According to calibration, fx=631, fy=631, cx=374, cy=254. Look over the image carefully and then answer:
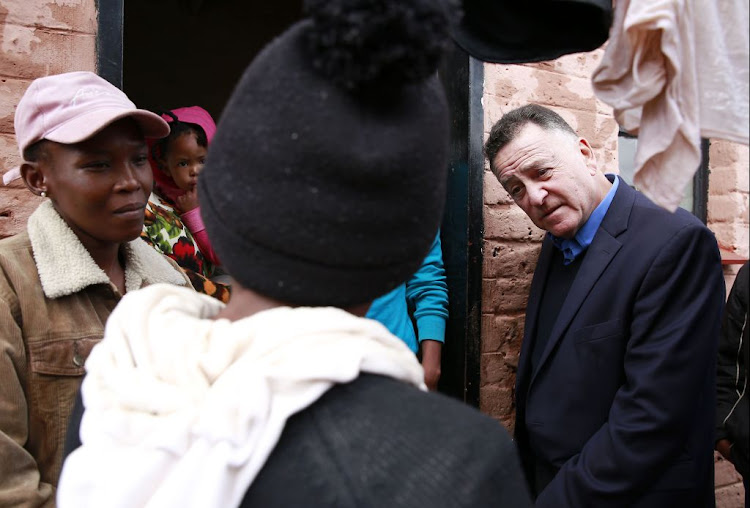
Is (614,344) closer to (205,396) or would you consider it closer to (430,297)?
(430,297)

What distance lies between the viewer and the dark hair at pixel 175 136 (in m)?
2.78

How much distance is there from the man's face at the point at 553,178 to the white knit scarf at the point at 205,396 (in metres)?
1.51

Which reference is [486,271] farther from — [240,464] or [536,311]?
[240,464]

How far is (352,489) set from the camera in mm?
750

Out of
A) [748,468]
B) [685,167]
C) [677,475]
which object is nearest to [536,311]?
[677,475]

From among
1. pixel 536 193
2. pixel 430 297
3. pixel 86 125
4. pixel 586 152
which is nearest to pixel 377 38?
pixel 86 125

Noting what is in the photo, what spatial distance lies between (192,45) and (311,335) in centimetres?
586

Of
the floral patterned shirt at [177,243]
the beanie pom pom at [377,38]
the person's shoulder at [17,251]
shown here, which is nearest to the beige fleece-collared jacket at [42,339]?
the person's shoulder at [17,251]

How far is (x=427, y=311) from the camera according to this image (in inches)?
104

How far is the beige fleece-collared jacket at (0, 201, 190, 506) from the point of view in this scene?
140 cm

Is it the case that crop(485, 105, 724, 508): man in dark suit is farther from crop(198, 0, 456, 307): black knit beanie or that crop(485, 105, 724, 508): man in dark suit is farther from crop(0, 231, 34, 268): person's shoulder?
crop(0, 231, 34, 268): person's shoulder

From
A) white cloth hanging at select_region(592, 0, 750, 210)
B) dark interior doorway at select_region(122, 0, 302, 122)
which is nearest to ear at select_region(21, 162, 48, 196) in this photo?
white cloth hanging at select_region(592, 0, 750, 210)

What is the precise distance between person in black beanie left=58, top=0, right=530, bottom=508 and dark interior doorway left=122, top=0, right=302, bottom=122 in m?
5.18

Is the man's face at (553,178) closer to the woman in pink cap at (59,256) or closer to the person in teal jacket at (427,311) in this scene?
the person in teal jacket at (427,311)
